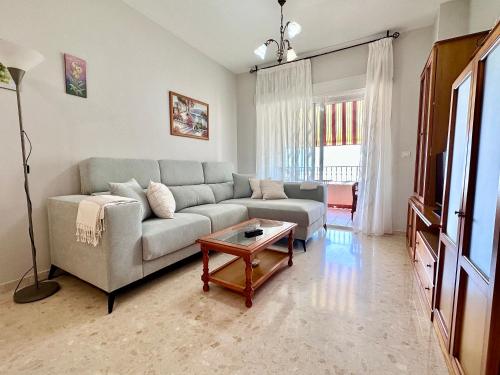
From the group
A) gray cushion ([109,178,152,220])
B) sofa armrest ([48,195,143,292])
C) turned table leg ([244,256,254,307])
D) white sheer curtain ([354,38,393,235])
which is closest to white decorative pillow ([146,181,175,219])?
gray cushion ([109,178,152,220])

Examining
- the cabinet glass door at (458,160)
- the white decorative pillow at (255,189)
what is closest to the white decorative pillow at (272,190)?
the white decorative pillow at (255,189)

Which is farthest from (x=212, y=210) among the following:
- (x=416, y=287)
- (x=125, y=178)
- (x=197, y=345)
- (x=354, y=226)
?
(x=354, y=226)

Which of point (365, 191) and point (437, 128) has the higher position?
point (437, 128)

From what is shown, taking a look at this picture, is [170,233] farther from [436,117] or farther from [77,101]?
[436,117]

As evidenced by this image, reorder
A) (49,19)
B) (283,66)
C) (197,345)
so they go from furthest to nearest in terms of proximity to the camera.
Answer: (283,66), (49,19), (197,345)

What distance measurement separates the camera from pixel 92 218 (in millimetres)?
1482

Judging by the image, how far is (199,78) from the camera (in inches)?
139

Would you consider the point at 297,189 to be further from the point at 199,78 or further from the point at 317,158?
the point at 199,78

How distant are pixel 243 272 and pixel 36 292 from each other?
159cm

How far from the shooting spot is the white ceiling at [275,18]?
8.13 ft

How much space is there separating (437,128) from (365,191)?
1363 millimetres

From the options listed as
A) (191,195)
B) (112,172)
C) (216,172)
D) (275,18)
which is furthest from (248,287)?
(275,18)

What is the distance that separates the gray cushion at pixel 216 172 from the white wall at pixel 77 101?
1.65ft

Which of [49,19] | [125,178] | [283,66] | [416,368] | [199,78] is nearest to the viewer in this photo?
[416,368]
